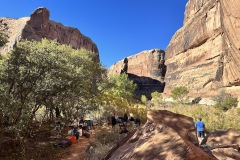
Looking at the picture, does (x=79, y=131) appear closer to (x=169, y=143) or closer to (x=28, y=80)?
(x=28, y=80)

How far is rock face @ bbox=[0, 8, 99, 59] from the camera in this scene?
259 feet

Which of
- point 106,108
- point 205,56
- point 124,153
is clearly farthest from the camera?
point 205,56

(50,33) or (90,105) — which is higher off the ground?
(50,33)

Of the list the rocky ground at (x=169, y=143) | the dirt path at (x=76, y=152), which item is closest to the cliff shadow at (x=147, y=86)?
the dirt path at (x=76, y=152)

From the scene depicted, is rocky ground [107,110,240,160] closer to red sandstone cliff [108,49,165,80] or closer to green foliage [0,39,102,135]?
green foliage [0,39,102,135]

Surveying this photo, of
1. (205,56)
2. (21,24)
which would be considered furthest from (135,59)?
(205,56)

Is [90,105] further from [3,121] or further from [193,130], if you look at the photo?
[193,130]

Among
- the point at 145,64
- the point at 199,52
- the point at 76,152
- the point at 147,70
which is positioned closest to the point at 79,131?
the point at 76,152

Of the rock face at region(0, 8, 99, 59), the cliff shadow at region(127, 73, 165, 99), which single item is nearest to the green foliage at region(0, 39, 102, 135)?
the rock face at region(0, 8, 99, 59)

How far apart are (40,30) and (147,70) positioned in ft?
146

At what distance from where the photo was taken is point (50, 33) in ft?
299

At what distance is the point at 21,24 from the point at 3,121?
245 ft

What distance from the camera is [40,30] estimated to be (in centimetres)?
8706

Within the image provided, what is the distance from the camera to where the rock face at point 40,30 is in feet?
259
